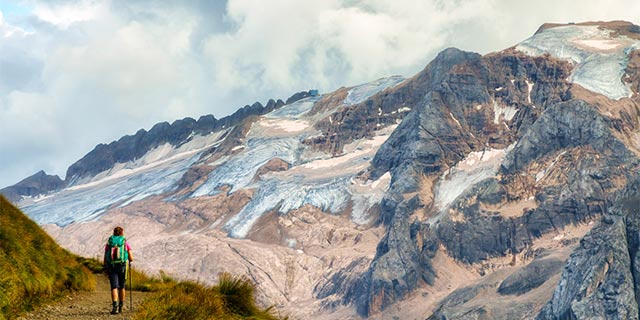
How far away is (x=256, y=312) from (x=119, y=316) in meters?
3.97

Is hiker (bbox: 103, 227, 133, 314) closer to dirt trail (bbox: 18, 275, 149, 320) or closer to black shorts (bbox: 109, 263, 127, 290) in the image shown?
black shorts (bbox: 109, 263, 127, 290)

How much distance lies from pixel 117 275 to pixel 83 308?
1.83 m

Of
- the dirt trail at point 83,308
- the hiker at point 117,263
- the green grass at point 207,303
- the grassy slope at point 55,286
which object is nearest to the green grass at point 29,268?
the grassy slope at point 55,286

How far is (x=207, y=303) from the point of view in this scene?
2170 centimetres

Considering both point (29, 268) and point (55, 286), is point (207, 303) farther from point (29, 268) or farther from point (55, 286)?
point (55, 286)

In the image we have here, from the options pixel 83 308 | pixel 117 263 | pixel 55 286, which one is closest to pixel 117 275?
pixel 117 263

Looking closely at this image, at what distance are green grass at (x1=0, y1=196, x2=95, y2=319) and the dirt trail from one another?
0.28 meters

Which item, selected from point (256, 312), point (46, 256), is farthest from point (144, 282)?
point (256, 312)

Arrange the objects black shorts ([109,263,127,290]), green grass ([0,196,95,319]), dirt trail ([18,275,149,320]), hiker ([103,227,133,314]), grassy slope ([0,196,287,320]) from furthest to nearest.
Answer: hiker ([103,227,133,314])
black shorts ([109,263,127,290])
dirt trail ([18,275,149,320])
green grass ([0,196,95,319])
grassy slope ([0,196,287,320])

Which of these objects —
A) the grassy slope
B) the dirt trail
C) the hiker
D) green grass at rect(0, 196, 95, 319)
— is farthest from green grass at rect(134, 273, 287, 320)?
green grass at rect(0, 196, 95, 319)

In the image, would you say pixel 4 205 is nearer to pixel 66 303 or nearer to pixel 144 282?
pixel 66 303

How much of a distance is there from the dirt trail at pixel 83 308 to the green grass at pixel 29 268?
28 cm

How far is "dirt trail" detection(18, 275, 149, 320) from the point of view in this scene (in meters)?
21.4

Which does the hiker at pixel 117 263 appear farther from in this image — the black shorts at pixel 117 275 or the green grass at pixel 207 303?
the green grass at pixel 207 303
